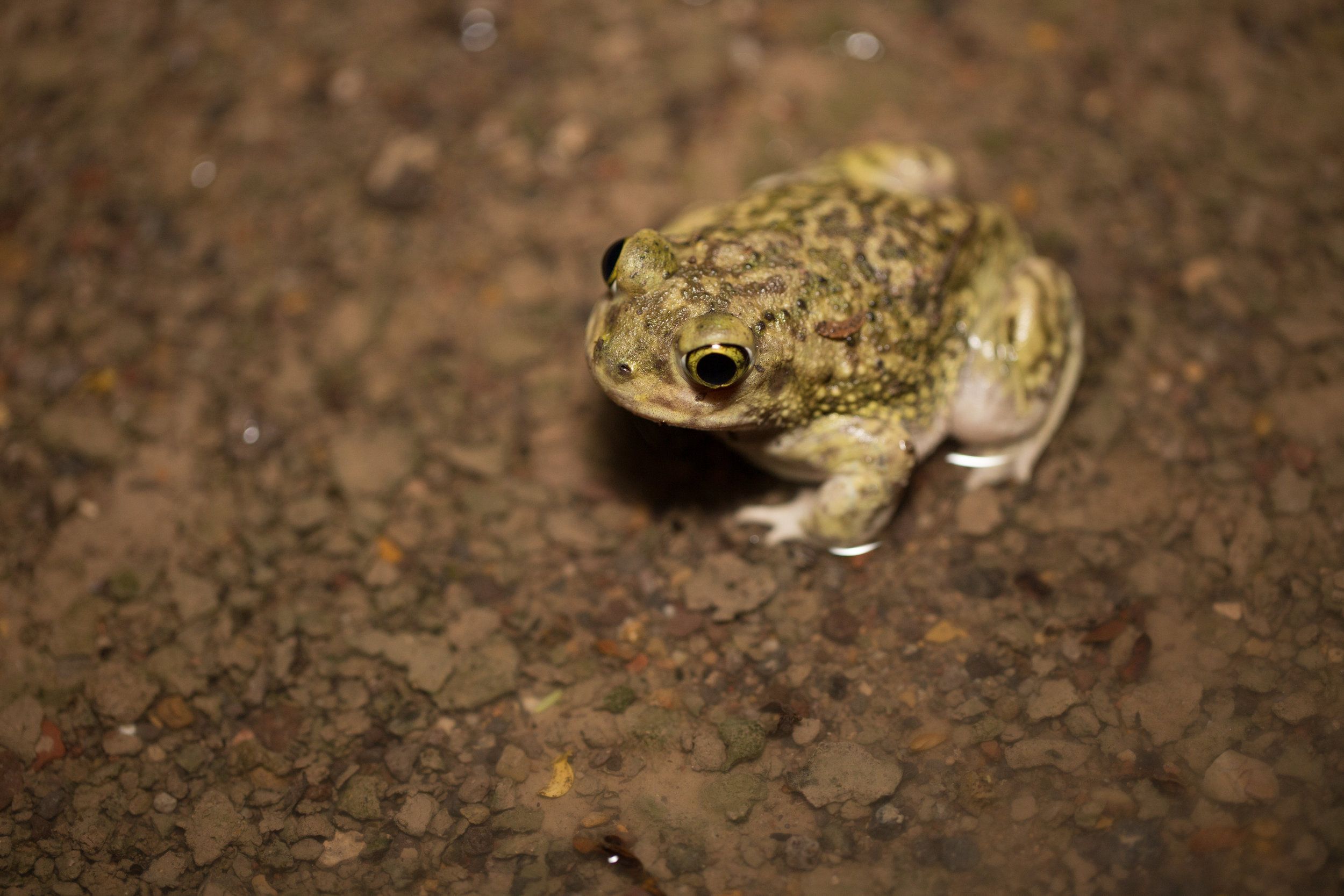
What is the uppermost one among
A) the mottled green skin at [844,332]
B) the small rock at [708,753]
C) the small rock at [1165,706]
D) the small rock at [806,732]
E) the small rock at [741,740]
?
the mottled green skin at [844,332]

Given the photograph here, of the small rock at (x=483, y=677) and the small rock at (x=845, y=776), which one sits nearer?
the small rock at (x=845, y=776)

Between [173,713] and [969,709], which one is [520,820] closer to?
[173,713]

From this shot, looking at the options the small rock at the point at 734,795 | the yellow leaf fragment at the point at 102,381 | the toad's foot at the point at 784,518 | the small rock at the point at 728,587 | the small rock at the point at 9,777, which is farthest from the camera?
the yellow leaf fragment at the point at 102,381

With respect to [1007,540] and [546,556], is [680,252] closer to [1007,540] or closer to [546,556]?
[546,556]

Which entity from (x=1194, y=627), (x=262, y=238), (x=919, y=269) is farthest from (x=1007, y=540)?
(x=262, y=238)

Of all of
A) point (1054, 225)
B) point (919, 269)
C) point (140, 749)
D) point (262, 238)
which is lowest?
point (140, 749)

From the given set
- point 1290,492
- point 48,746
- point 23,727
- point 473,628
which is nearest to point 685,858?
point 473,628

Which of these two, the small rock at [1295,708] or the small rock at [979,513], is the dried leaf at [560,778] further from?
the small rock at [1295,708]

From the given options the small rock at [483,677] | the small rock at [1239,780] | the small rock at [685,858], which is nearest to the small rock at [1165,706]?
the small rock at [1239,780]
